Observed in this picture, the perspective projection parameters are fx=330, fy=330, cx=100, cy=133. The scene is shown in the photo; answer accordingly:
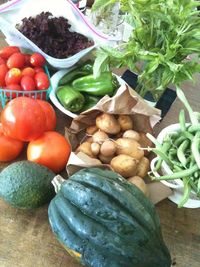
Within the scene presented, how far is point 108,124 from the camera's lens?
0.69m

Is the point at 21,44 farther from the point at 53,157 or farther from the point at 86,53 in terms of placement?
the point at 53,157

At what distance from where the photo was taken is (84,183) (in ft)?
1.73

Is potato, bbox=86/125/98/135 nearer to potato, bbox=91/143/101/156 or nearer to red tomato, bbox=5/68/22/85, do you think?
potato, bbox=91/143/101/156

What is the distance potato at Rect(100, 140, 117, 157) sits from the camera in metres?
0.65

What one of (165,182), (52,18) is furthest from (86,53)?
(165,182)

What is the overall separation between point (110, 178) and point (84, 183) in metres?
0.04

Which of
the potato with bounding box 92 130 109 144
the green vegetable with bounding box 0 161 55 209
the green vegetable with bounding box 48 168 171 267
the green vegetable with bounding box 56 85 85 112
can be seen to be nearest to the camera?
the green vegetable with bounding box 48 168 171 267

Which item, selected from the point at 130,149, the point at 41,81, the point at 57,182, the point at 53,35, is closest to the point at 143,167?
the point at 130,149

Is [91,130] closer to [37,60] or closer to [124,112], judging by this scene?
[124,112]

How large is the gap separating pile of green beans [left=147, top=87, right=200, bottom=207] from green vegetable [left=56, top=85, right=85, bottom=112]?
0.25m

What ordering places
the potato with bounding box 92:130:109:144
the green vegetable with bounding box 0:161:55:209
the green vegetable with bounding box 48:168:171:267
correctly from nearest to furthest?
the green vegetable with bounding box 48:168:171:267
the green vegetable with bounding box 0:161:55:209
the potato with bounding box 92:130:109:144

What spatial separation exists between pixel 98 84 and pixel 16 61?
0.70 feet

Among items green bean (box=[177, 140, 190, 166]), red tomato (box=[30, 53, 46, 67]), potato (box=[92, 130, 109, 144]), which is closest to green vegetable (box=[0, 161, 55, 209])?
potato (box=[92, 130, 109, 144])

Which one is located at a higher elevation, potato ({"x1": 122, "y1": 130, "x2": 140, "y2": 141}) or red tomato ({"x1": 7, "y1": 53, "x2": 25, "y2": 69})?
red tomato ({"x1": 7, "y1": 53, "x2": 25, "y2": 69})
